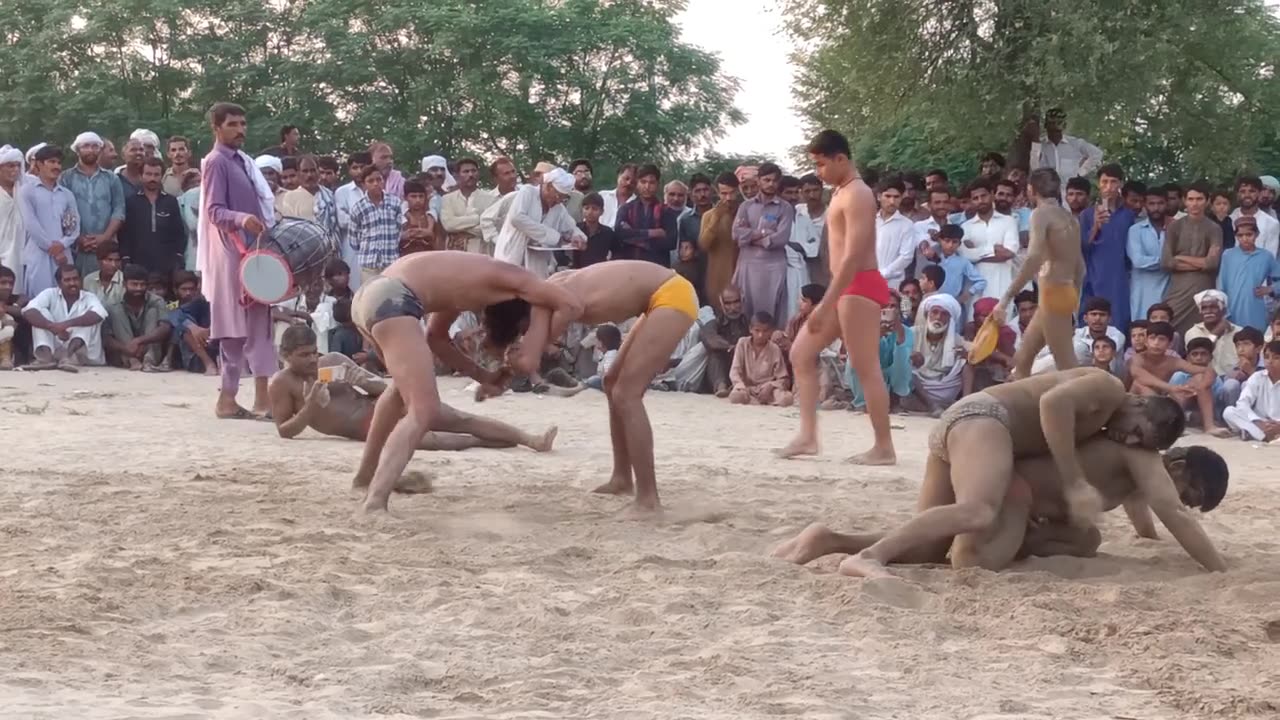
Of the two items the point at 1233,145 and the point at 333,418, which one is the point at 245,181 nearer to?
the point at 333,418

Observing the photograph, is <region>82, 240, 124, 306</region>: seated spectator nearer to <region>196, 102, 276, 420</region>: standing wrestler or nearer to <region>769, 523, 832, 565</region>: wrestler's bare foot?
<region>196, 102, 276, 420</region>: standing wrestler


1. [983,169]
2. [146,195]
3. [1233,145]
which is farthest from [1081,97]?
[146,195]

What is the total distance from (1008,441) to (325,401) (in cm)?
416

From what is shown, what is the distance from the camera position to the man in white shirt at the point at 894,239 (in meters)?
11.8

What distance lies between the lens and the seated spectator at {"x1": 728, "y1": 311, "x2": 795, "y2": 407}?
1152cm

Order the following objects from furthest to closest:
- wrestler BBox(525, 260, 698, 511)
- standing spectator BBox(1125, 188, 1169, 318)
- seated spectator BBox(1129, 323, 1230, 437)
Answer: standing spectator BBox(1125, 188, 1169, 318) → seated spectator BBox(1129, 323, 1230, 437) → wrestler BBox(525, 260, 698, 511)

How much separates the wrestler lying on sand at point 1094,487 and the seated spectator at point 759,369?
608 cm

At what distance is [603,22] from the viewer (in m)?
23.2

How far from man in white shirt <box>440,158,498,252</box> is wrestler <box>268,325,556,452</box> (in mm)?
4398

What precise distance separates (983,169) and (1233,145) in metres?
5.56

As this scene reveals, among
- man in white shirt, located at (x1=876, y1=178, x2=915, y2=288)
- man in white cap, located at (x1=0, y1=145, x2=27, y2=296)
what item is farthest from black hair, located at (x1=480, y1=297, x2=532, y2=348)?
man in white cap, located at (x1=0, y1=145, x2=27, y2=296)

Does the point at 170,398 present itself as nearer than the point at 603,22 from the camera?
Yes

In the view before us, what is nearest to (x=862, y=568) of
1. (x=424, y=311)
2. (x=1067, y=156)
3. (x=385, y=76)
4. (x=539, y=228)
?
(x=424, y=311)

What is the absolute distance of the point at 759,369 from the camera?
11695 mm
